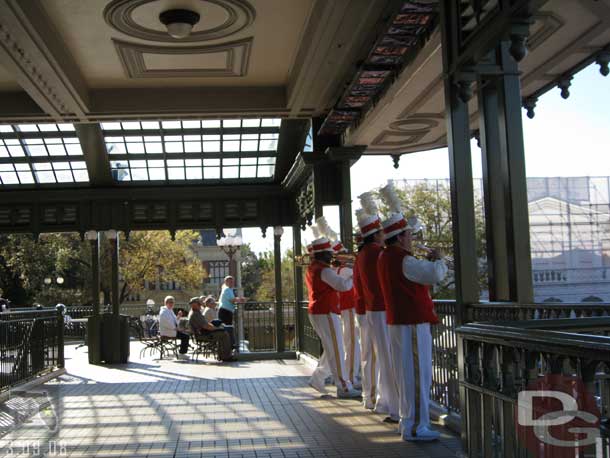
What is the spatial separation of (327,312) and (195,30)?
147 inches

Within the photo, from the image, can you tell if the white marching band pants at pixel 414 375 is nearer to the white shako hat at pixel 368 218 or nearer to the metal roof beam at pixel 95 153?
the white shako hat at pixel 368 218

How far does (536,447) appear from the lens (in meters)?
2.67

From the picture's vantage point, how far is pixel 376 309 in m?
7.68

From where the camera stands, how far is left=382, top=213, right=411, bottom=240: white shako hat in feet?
21.8

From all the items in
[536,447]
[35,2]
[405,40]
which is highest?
[35,2]

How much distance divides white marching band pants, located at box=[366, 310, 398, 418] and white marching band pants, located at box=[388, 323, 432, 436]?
29.7 inches

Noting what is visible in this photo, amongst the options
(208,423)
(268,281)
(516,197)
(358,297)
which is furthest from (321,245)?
(268,281)

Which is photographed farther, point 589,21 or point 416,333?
point 589,21

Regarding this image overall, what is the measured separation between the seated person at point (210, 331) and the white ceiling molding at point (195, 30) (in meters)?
7.97

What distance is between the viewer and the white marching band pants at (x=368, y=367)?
8.25 metres

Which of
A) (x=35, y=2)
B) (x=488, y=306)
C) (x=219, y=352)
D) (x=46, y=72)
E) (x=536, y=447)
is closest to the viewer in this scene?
(x=536, y=447)

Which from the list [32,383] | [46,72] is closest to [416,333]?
[46,72]

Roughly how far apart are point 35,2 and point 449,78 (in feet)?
14.9

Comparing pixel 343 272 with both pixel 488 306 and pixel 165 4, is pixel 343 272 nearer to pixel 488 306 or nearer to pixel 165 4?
pixel 165 4
